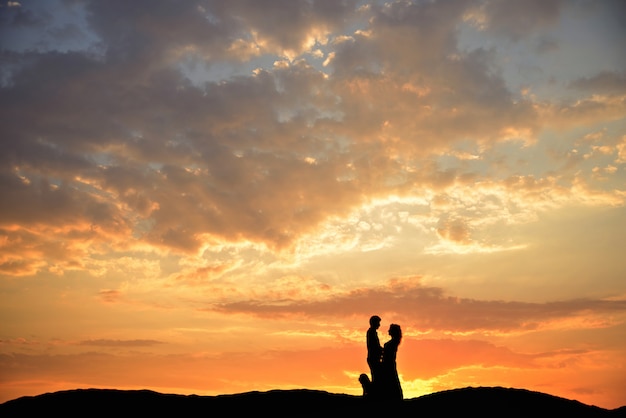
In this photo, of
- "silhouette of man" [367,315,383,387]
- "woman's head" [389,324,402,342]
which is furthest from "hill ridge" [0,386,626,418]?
"woman's head" [389,324,402,342]

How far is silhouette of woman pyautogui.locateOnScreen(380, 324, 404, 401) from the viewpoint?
16.3m

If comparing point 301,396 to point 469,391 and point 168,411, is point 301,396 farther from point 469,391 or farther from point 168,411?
point 469,391

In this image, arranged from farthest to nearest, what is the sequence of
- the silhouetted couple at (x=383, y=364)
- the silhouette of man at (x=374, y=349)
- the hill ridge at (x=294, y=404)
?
the silhouette of man at (x=374, y=349) → the silhouetted couple at (x=383, y=364) → the hill ridge at (x=294, y=404)

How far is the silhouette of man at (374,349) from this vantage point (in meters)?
16.6

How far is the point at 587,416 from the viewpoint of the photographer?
14.8 meters

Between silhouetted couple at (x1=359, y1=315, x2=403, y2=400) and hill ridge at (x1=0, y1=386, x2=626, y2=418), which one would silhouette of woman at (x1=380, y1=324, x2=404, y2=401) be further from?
hill ridge at (x1=0, y1=386, x2=626, y2=418)

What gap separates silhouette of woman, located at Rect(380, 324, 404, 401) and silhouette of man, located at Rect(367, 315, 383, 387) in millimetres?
228

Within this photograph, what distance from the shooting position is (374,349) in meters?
16.7

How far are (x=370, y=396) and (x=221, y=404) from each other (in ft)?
19.9

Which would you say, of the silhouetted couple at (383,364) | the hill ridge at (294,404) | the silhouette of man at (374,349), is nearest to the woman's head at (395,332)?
the silhouetted couple at (383,364)

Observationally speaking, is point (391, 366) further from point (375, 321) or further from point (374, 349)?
point (375, 321)

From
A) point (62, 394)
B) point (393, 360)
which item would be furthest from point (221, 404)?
point (393, 360)

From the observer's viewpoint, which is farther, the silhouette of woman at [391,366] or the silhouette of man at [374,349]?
the silhouette of man at [374,349]

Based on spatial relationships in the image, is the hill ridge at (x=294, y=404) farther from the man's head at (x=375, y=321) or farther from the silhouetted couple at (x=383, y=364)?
the man's head at (x=375, y=321)
